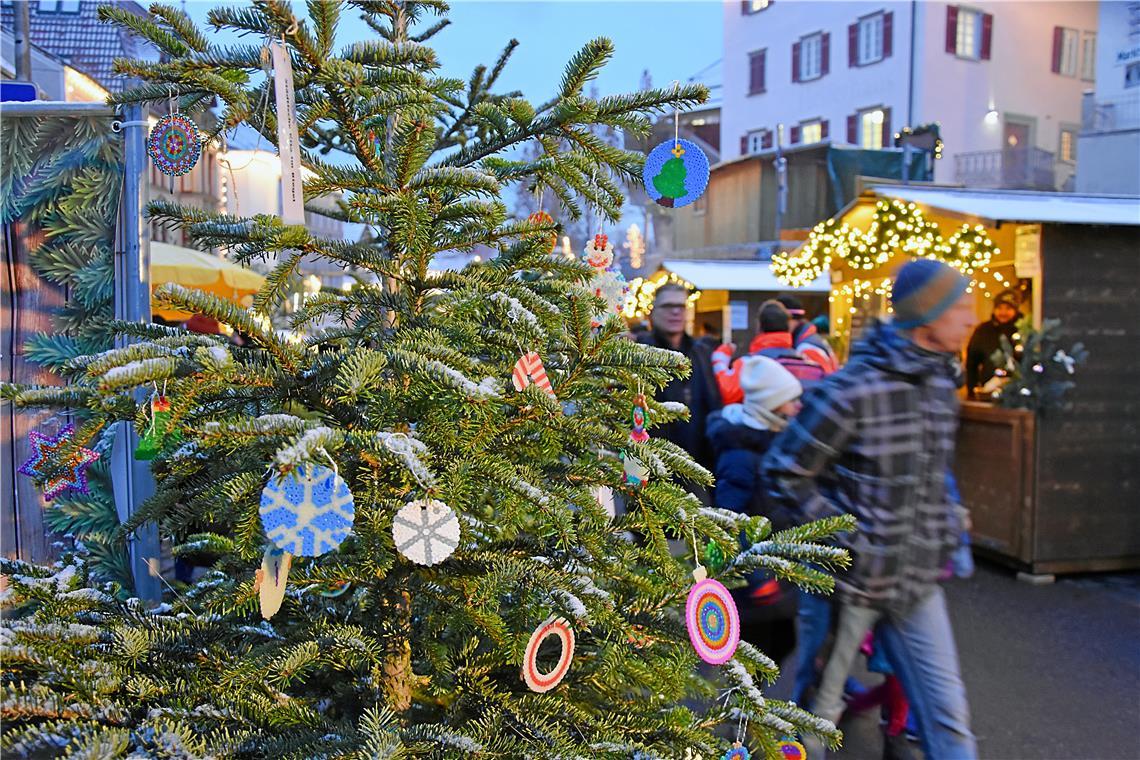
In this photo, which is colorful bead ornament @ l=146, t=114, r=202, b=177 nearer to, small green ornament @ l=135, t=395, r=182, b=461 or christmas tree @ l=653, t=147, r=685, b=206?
small green ornament @ l=135, t=395, r=182, b=461

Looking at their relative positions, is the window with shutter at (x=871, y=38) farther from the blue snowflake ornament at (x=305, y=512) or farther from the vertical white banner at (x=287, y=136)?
the blue snowflake ornament at (x=305, y=512)

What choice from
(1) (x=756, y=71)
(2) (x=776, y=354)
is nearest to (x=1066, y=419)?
(2) (x=776, y=354)

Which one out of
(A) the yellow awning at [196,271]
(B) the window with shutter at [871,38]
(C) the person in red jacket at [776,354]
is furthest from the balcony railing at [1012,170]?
(A) the yellow awning at [196,271]

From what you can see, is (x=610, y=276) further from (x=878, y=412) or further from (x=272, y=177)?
(x=272, y=177)

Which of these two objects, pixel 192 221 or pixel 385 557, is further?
pixel 192 221

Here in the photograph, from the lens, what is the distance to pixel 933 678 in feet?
9.11

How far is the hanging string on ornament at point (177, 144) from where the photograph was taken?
2.32 m

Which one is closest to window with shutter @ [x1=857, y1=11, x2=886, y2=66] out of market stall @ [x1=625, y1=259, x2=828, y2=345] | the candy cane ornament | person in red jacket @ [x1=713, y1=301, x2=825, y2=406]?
market stall @ [x1=625, y1=259, x2=828, y2=345]

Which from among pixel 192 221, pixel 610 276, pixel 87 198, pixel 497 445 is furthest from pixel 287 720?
Result: pixel 610 276

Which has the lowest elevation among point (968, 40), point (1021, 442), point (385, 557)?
point (1021, 442)

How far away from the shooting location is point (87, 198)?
9.41 ft

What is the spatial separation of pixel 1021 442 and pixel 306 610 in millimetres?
5758

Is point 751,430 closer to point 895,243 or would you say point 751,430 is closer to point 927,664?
point 927,664

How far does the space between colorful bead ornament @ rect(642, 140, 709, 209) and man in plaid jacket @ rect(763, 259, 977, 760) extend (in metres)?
0.97
